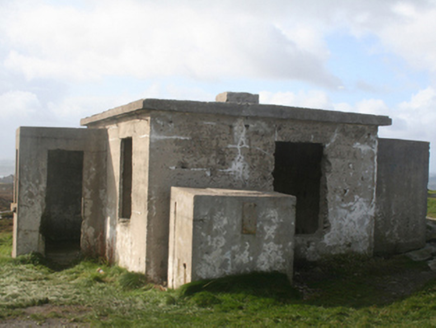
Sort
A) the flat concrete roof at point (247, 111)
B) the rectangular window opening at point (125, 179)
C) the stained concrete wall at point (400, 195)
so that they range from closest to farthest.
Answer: the flat concrete roof at point (247, 111), the rectangular window opening at point (125, 179), the stained concrete wall at point (400, 195)

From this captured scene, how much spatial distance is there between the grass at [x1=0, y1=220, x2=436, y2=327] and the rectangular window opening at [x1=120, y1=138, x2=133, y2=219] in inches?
47.0

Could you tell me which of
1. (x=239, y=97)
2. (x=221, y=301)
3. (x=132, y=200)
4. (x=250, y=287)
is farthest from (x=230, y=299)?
(x=239, y=97)

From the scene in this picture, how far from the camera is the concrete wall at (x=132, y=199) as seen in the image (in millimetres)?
6965

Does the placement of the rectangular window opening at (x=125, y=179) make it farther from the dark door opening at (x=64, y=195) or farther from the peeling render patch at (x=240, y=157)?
the dark door opening at (x=64, y=195)

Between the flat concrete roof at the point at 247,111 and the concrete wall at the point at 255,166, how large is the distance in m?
0.11

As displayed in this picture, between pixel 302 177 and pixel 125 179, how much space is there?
14.7ft

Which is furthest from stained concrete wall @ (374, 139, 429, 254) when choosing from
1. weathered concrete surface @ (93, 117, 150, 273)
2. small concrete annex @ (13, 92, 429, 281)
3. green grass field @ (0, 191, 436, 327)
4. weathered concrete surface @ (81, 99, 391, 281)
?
weathered concrete surface @ (93, 117, 150, 273)

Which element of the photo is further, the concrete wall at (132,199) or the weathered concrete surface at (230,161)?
the concrete wall at (132,199)

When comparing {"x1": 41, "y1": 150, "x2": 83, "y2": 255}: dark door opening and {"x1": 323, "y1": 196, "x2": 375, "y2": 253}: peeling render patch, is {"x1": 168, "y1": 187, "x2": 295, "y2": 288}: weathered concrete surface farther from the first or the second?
{"x1": 41, "y1": 150, "x2": 83, "y2": 255}: dark door opening

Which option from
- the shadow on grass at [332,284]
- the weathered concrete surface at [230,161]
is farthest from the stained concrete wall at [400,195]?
the shadow on grass at [332,284]

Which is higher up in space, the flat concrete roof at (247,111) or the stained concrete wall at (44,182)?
the flat concrete roof at (247,111)

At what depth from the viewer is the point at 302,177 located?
10.8 meters

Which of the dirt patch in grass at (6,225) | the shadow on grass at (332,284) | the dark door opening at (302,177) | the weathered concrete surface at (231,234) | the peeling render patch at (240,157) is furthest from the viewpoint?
the dirt patch in grass at (6,225)

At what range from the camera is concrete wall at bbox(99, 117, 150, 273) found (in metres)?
6.96
